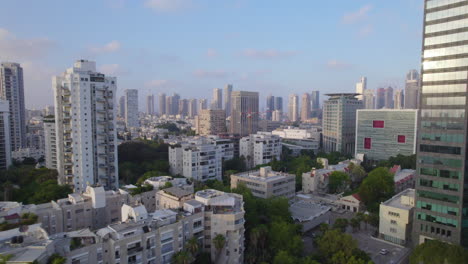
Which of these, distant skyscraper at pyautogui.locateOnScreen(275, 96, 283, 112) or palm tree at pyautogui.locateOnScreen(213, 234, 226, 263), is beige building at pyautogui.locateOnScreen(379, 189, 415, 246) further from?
distant skyscraper at pyautogui.locateOnScreen(275, 96, 283, 112)

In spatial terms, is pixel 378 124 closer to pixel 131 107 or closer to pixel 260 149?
pixel 260 149

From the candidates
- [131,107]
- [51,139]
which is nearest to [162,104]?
[131,107]

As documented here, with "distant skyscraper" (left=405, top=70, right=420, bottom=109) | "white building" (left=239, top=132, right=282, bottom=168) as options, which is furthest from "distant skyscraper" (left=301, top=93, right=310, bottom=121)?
"white building" (left=239, top=132, right=282, bottom=168)

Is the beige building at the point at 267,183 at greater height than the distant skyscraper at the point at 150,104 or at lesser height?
lesser

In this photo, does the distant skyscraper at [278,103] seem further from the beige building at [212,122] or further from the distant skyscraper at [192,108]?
the beige building at [212,122]

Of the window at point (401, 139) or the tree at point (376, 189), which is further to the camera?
the window at point (401, 139)

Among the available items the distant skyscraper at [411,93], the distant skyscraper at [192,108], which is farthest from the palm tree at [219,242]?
the distant skyscraper at [192,108]
